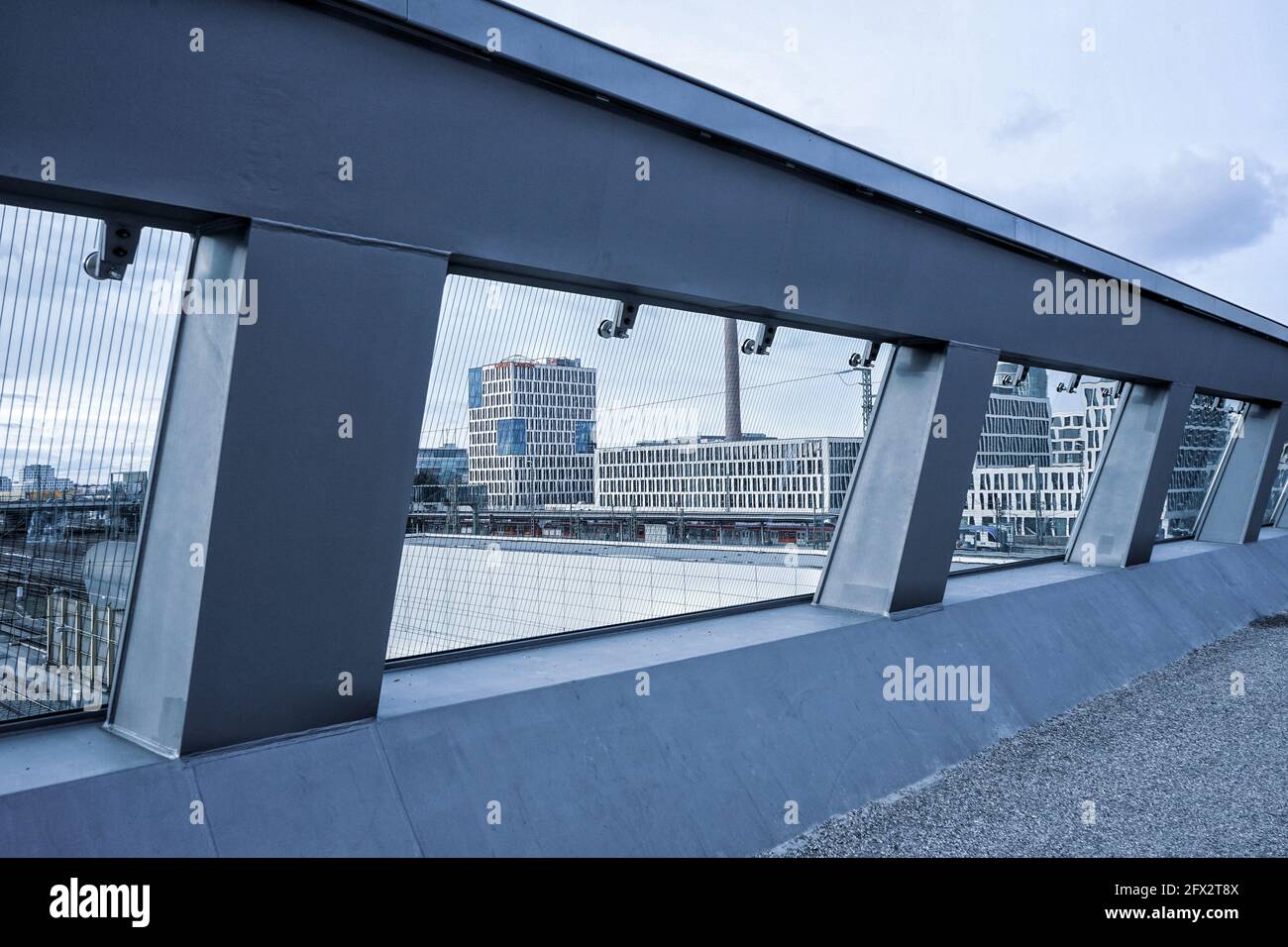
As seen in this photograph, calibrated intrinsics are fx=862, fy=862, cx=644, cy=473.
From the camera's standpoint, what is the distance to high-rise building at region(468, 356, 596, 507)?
5.42 metres

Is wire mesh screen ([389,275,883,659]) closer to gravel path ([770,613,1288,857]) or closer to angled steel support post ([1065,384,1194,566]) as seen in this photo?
gravel path ([770,613,1288,857])

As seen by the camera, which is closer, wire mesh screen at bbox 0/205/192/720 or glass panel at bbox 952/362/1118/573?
wire mesh screen at bbox 0/205/192/720

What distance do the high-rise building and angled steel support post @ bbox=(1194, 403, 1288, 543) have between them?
47.3 feet

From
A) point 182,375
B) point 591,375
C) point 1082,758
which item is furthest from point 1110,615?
point 182,375

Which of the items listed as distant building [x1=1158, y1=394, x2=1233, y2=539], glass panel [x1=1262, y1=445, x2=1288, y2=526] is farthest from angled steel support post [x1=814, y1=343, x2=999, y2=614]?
glass panel [x1=1262, y1=445, x2=1288, y2=526]

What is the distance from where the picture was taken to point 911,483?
25.2 ft

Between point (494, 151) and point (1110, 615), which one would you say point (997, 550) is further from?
point (494, 151)

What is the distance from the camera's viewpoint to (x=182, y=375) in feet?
13.1

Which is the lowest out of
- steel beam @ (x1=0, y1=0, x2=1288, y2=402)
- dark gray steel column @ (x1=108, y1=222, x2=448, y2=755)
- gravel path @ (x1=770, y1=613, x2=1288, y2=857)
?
gravel path @ (x1=770, y1=613, x2=1288, y2=857)

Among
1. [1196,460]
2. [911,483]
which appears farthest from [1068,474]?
[911,483]

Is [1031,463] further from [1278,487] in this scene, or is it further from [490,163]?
[1278,487]

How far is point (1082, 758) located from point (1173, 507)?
33.2 ft

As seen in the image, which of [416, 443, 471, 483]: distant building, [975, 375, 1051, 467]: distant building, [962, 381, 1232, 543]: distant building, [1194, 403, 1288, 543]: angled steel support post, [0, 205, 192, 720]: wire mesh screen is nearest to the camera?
[0, 205, 192, 720]: wire mesh screen

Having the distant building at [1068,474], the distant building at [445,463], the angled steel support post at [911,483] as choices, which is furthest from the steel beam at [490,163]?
the distant building at [1068,474]
